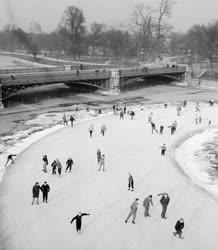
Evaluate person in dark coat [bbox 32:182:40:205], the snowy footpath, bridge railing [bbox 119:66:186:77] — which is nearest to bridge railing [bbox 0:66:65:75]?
bridge railing [bbox 119:66:186:77]

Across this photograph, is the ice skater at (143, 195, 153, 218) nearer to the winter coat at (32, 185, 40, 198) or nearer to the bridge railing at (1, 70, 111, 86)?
the winter coat at (32, 185, 40, 198)

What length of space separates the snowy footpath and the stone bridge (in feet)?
50.1

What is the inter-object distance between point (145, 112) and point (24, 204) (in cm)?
2456

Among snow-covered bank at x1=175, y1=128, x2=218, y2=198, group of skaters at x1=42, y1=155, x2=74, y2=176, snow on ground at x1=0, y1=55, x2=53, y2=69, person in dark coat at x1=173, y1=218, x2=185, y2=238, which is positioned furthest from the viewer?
snow on ground at x1=0, y1=55, x2=53, y2=69

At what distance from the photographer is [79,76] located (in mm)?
47219

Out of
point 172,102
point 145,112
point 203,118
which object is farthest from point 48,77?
point 203,118

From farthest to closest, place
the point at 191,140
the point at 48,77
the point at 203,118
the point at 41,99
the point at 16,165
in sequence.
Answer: the point at 41,99
the point at 48,77
the point at 203,118
the point at 191,140
the point at 16,165

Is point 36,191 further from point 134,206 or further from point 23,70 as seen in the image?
point 23,70

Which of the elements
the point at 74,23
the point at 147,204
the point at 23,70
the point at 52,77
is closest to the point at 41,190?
the point at 147,204

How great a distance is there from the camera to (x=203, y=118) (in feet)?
119

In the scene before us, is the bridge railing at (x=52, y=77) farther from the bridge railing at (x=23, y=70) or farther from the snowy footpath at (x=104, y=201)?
the snowy footpath at (x=104, y=201)

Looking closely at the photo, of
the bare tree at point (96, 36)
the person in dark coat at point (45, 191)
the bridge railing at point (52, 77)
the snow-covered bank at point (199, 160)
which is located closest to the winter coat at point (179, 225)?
the snow-covered bank at point (199, 160)

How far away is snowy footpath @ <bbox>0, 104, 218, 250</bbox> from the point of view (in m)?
13.6

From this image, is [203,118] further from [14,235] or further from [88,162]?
[14,235]
